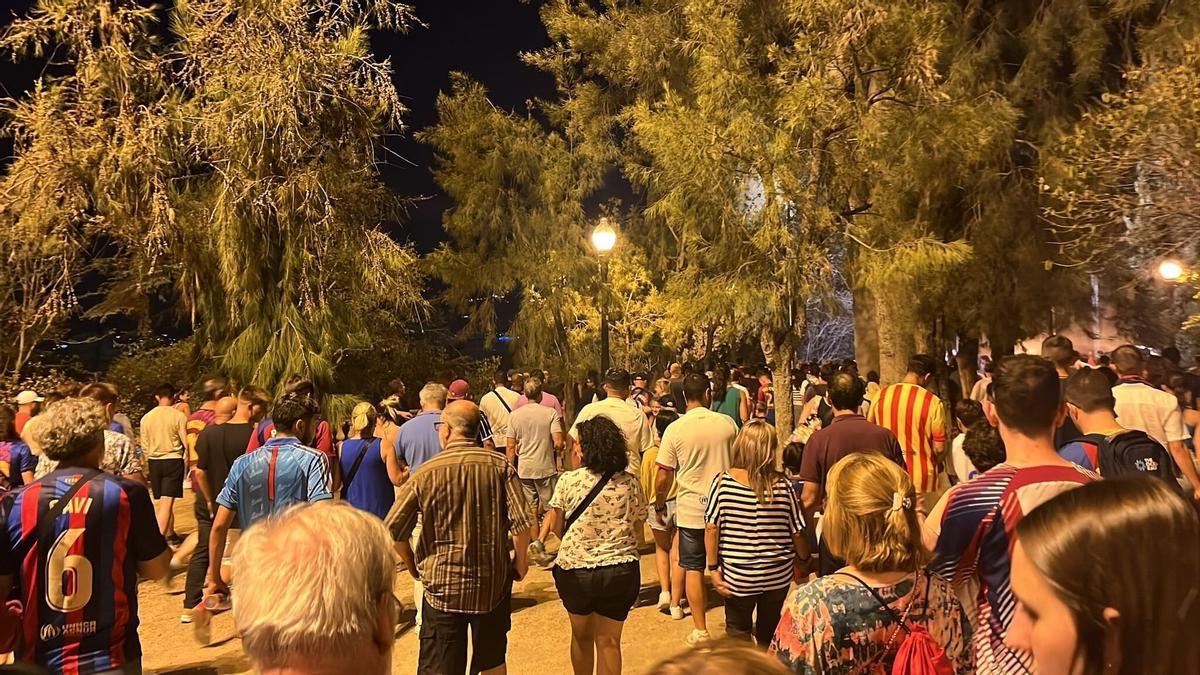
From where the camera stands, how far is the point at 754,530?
471cm

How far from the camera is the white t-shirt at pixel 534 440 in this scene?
906 centimetres

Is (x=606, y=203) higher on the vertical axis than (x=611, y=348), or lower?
higher

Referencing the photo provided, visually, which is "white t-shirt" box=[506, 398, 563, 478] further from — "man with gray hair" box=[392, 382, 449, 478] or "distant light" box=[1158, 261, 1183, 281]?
"distant light" box=[1158, 261, 1183, 281]

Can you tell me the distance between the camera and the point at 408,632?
7008 millimetres

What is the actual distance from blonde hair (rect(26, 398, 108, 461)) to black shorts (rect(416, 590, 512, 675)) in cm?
193

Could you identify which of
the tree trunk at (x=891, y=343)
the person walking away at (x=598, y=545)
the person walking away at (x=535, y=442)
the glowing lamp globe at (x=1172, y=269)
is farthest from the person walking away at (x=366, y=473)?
the glowing lamp globe at (x=1172, y=269)

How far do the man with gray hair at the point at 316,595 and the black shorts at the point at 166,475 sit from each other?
7.89 m

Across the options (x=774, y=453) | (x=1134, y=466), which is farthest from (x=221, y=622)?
(x=1134, y=466)

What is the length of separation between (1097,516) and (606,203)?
914 inches

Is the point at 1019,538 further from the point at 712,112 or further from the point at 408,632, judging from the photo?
the point at 712,112

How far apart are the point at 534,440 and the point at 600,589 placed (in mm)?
4285

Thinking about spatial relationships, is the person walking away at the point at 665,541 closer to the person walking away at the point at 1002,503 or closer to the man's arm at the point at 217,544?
the man's arm at the point at 217,544

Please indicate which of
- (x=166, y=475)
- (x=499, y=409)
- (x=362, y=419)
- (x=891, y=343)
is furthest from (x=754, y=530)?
(x=891, y=343)

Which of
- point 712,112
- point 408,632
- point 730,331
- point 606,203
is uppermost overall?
point 606,203
